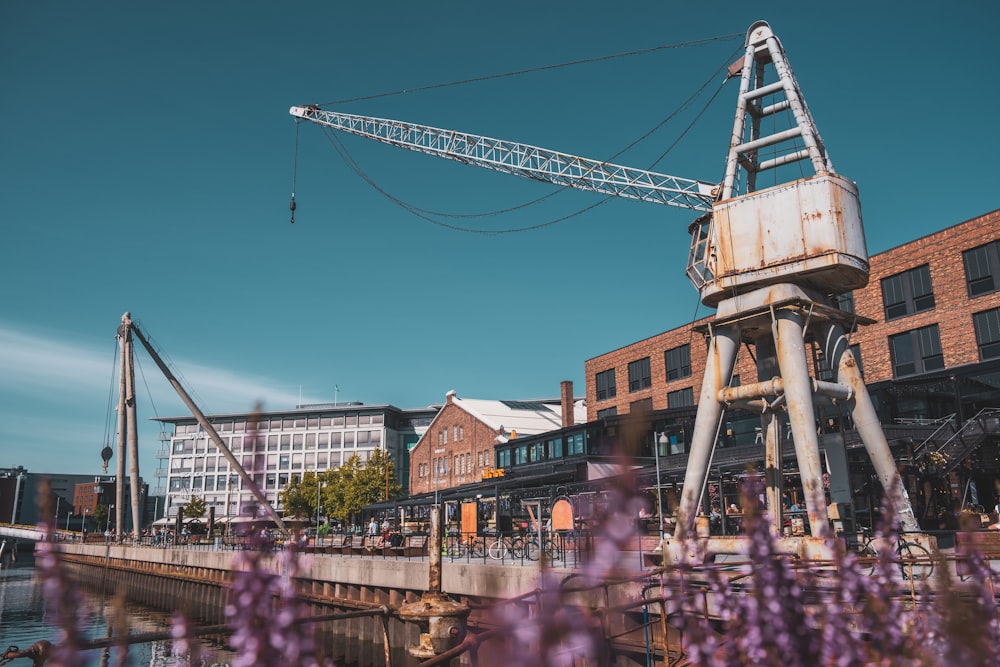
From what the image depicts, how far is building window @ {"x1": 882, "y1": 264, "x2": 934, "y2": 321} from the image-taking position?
37.1 m

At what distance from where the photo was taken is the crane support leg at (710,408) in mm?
19641

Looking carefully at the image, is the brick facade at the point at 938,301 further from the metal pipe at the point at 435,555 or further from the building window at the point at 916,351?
the metal pipe at the point at 435,555

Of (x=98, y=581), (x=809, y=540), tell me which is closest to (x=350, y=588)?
(x=809, y=540)

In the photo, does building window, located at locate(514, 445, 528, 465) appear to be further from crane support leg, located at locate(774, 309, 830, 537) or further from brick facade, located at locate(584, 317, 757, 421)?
crane support leg, located at locate(774, 309, 830, 537)

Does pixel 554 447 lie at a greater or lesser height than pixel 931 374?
lesser

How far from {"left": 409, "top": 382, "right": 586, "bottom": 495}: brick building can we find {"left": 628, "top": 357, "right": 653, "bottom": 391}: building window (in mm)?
9343

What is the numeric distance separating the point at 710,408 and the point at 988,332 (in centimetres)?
2170

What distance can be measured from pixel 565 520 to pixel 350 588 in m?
11.3

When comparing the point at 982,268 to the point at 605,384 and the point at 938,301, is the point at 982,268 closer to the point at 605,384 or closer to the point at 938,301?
the point at 938,301

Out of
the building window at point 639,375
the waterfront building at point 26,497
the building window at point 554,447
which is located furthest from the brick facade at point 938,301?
the waterfront building at point 26,497

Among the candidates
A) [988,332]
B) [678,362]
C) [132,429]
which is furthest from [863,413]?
[132,429]

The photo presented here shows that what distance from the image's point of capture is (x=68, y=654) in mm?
2299

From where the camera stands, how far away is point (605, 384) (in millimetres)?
58812

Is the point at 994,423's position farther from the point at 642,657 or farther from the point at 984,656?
the point at 984,656
